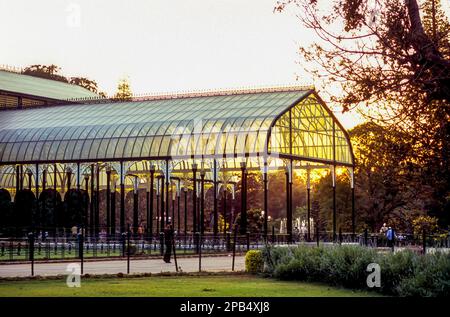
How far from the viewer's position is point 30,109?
76.1 meters

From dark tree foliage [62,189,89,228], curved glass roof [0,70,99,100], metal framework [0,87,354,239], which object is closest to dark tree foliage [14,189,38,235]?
dark tree foliage [62,189,89,228]

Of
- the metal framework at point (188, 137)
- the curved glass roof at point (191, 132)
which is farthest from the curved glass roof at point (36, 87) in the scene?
the curved glass roof at point (191, 132)

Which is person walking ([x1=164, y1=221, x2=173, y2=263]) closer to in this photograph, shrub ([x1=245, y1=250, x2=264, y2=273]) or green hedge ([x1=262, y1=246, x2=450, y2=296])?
shrub ([x1=245, y1=250, x2=264, y2=273])

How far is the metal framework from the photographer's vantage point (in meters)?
57.6

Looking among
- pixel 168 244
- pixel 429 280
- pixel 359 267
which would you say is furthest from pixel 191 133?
pixel 429 280

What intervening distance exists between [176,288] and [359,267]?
17.3ft

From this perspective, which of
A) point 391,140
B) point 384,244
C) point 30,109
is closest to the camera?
point 391,140

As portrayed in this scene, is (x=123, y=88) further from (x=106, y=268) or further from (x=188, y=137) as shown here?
(x=106, y=268)

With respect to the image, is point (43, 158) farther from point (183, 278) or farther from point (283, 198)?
point (283, 198)

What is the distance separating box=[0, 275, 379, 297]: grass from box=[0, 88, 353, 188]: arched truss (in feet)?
90.0

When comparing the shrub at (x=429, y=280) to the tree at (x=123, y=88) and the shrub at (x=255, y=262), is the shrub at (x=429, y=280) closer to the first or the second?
the shrub at (x=255, y=262)
